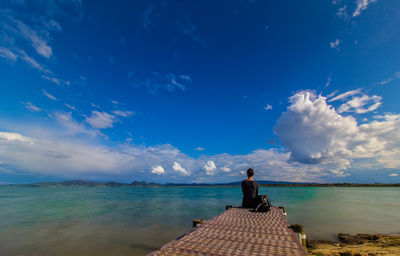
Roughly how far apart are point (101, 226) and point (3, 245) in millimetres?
5578

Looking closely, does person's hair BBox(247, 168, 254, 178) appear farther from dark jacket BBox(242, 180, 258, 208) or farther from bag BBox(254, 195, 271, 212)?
bag BBox(254, 195, 271, 212)

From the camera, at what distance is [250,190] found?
877cm

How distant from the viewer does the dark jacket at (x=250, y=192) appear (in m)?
8.59

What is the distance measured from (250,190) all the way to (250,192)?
6.4 inches

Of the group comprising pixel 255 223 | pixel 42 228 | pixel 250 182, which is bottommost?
pixel 42 228

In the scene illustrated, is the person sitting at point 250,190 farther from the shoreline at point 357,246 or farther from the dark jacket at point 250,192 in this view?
the shoreline at point 357,246

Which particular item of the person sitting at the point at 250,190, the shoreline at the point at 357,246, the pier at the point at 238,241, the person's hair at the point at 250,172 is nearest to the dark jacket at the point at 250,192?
the person sitting at the point at 250,190

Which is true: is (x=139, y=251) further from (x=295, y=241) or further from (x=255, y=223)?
(x=295, y=241)

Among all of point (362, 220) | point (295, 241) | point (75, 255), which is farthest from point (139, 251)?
point (362, 220)

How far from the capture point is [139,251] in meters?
9.74

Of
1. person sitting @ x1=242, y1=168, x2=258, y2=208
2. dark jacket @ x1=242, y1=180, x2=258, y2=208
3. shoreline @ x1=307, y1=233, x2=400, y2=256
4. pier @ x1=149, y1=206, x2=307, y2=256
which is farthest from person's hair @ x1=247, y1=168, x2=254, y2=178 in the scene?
shoreline @ x1=307, y1=233, x2=400, y2=256

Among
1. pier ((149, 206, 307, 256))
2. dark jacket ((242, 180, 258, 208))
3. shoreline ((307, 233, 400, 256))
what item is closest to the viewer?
pier ((149, 206, 307, 256))

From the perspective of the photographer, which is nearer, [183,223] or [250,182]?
[250,182]

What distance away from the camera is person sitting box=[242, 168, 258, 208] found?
28.2 feet
